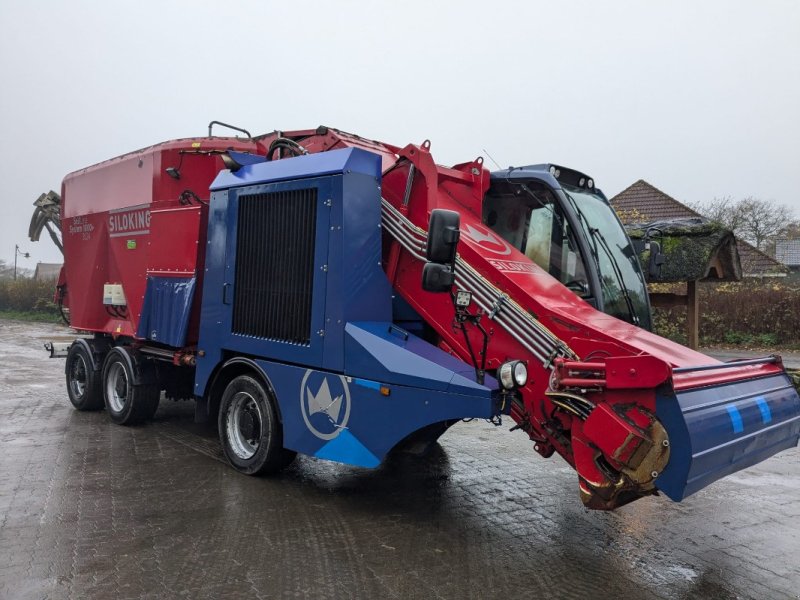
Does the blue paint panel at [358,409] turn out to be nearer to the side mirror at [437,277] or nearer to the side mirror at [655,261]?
the side mirror at [437,277]

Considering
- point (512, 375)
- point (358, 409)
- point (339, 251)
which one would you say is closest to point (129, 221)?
point (339, 251)

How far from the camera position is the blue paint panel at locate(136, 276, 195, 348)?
648 centimetres

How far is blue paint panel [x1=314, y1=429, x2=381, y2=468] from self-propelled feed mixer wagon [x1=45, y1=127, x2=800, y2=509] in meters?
0.02

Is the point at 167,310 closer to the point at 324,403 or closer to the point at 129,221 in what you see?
the point at 129,221

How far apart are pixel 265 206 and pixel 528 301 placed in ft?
8.12

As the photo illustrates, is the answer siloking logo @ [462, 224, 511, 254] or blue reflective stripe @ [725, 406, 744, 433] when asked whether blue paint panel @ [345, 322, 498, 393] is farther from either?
blue reflective stripe @ [725, 406, 744, 433]

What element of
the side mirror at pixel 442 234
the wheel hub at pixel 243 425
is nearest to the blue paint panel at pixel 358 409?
the wheel hub at pixel 243 425

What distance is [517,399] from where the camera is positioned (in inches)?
166

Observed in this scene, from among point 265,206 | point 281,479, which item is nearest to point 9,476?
point 281,479

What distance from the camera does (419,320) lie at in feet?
16.6

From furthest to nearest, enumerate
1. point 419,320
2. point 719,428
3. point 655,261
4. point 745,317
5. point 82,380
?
point 745,317 → point 82,380 → point 655,261 → point 419,320 → point 719,428

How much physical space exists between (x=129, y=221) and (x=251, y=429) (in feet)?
10.9

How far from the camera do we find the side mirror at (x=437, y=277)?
4.07 m

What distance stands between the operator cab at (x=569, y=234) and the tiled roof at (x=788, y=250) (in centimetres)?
3422
